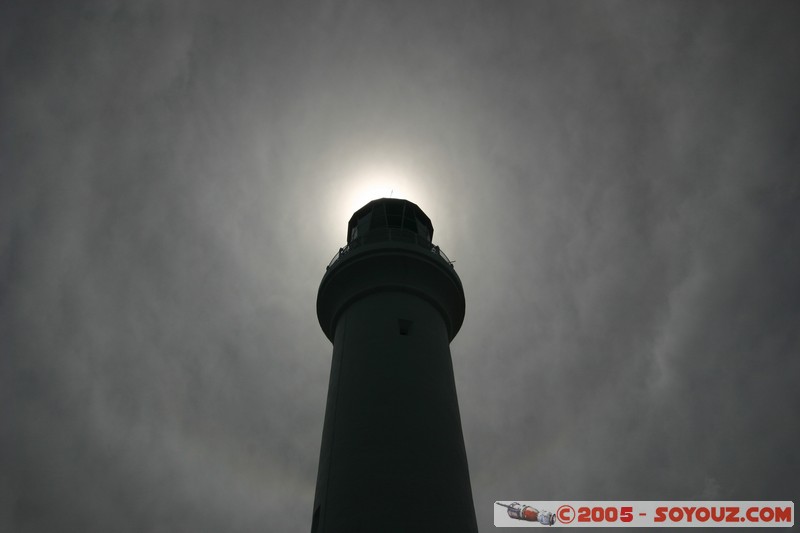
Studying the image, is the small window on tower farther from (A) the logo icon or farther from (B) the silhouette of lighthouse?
(A) the logo icon

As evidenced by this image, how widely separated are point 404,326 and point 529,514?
1398cm

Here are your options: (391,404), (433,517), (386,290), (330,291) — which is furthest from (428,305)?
(433,517)

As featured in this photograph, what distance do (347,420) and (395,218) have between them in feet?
41.1

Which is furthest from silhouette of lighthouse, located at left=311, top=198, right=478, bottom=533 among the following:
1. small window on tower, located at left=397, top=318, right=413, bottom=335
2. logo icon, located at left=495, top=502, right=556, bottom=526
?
logo icon, located at left=495, top=502, right=556, bottom=526

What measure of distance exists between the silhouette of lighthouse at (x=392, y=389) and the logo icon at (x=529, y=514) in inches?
392

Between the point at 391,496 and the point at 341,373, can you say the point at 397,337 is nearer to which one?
the point at 341,373

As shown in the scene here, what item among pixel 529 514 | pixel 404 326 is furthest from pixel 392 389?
pixel 529 514

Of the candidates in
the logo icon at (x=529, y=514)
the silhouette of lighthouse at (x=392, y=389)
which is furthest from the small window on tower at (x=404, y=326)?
the logo icon at (x=529, y=514)

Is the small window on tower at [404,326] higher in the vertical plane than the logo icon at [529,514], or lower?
higher

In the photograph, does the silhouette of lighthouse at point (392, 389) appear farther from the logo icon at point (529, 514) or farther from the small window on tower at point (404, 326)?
the logo icon at point (529, 514)

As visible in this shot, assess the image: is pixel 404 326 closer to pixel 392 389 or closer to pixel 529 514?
pixel 392 389

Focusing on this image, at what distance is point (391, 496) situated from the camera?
1775 centimetres

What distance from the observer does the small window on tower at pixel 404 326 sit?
2373 cm

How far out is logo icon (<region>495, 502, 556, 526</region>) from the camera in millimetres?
29094
